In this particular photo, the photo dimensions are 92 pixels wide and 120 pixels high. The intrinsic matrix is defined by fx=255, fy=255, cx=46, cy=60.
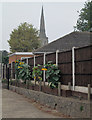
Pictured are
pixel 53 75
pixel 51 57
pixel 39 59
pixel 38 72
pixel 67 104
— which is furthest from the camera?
pixel 39 59

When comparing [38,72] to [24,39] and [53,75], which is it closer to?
[53,75]

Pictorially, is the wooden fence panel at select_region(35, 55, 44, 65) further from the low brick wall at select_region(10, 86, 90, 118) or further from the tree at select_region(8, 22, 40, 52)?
the tree at select_region(8, 22, 40, 52)

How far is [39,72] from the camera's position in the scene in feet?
42.3

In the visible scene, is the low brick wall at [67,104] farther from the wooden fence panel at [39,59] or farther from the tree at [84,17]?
the tree at [84,17]

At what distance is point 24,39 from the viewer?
193ft

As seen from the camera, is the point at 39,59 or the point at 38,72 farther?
the point at 39,59

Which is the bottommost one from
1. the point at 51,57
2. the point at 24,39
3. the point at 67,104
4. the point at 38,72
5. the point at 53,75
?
the point at 67,104

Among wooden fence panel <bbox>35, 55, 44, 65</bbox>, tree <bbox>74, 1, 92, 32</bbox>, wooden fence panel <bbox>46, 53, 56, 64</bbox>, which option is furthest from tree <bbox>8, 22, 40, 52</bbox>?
wooden fence panel <bbox>46, 53, 56, 64</bbox>

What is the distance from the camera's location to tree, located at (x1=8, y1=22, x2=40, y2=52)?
57.2 m

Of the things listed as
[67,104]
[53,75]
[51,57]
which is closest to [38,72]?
[51,57]

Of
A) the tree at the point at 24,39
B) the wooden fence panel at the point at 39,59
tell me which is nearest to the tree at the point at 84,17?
the tree at the point at 24,39

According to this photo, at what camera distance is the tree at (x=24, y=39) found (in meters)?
57.2

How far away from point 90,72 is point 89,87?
1.68 feet

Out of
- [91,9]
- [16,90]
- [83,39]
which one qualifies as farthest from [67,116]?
[91,9]
